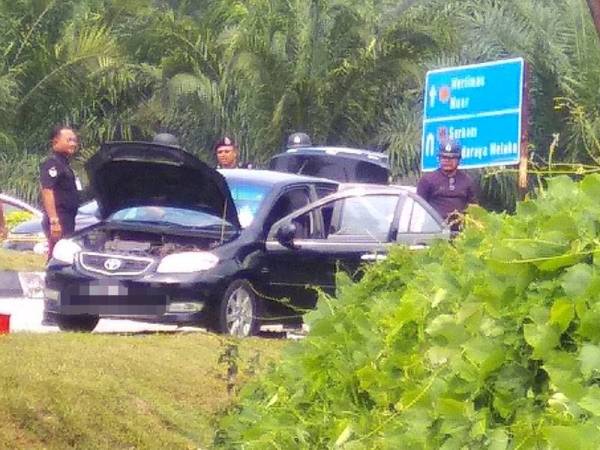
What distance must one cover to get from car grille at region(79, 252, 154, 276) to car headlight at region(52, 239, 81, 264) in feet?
0.53

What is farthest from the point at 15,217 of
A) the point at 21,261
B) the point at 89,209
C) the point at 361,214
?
the point at 361,214

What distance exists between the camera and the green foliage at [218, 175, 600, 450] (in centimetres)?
267

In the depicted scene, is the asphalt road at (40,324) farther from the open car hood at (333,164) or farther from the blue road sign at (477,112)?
the open car hood at (333,164)

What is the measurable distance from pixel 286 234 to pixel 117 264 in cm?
124

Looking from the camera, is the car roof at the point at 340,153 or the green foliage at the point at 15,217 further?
the green foliage at the point at 15,217

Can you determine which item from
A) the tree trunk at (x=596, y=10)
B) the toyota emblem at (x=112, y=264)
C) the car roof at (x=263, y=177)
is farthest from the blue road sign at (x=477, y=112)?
the tree trunk at (x=596, y=10)

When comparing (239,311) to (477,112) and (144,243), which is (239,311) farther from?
(477,112)

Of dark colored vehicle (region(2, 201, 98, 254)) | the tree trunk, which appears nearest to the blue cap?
dark colored vehicle (region(2, 201, 98, 254))

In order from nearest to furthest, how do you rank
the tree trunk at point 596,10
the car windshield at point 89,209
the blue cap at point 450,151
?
the tree trunk at point 596,10 < the blue cap at point 450,151 < the car windshield at point 89,209

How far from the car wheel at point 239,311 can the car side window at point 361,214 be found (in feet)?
2.77

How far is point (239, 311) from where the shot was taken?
11438mm

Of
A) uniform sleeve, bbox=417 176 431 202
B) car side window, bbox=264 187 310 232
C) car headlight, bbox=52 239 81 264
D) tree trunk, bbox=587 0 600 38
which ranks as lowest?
car headlight, bbox=52 239 81 264

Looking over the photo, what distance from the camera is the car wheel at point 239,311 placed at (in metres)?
11.3

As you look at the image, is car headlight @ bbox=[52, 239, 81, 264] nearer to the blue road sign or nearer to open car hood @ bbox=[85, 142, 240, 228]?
open car hood @ bbox=[85, 142, 240, 228]
